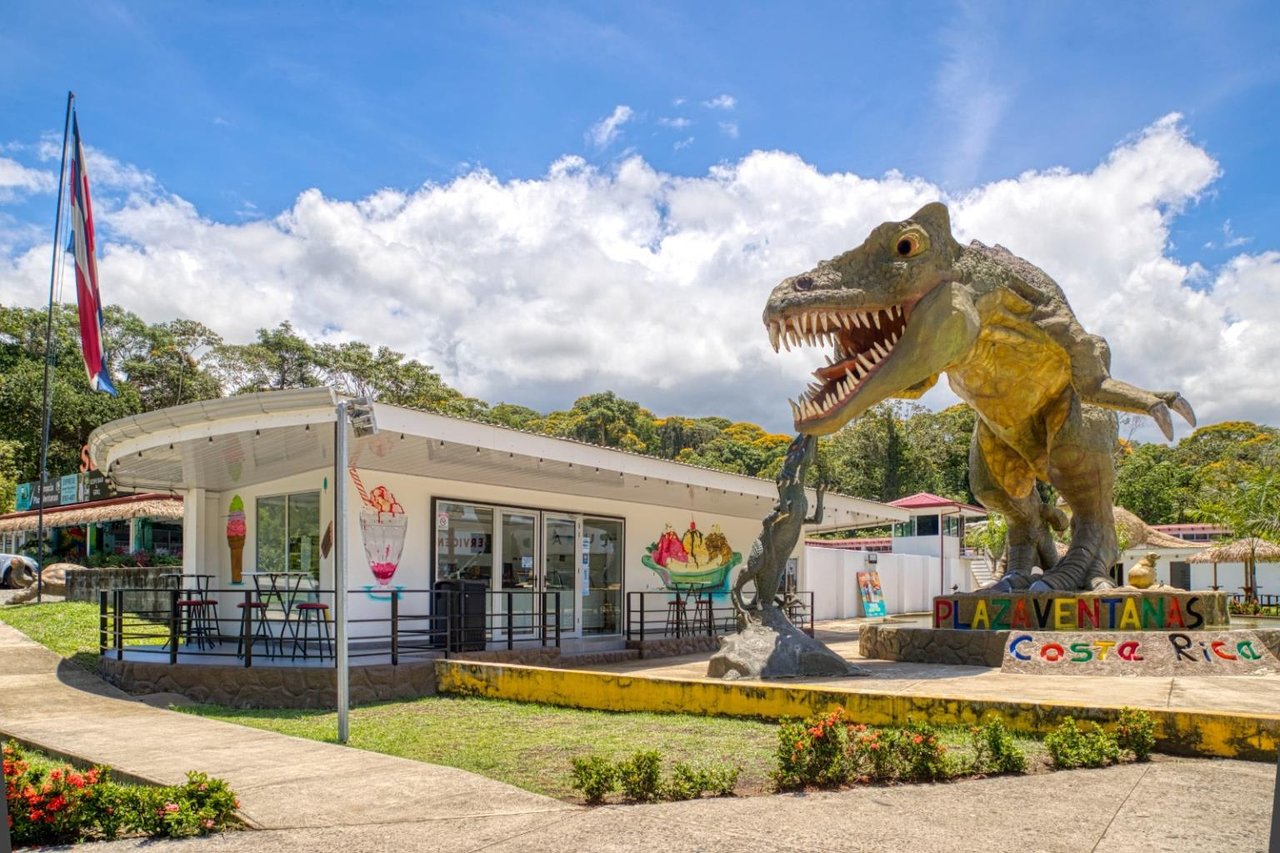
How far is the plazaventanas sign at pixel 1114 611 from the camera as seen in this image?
25.9 feet

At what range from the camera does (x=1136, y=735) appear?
521 cm

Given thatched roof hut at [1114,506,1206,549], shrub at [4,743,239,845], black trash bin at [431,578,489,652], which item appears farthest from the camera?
thatched roof hut at [1114,506,1206,549]

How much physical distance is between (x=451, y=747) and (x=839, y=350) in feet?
13.7

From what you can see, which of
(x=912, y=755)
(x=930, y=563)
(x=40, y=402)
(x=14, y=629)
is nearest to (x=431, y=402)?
(x=40, y=402)

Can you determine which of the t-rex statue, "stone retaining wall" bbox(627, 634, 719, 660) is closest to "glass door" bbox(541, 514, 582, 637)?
"stone retaining wall" bbox(627, 634, 719, 660)

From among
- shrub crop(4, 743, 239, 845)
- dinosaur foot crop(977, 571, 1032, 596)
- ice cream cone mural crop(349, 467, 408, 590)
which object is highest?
ice cream cone mural crop(349, 467, 408, 590)

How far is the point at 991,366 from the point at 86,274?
9.19 meters

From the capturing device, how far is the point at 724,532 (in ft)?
63.1

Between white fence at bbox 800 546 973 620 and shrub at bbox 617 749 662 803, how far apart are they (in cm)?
1664

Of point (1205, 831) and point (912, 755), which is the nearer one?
point (1205, 831)

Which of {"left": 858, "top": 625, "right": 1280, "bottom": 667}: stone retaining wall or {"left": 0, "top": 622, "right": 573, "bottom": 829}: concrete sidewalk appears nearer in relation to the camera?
{"left": 0, "top": 622, "right": 573, "bottom": 829}: concrete sidewalk

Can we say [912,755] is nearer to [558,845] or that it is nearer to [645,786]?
[645,786]

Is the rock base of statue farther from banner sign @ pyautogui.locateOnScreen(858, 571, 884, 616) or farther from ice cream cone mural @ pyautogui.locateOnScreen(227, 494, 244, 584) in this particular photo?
banner sign @ pyautogui.locateOnScreen(858, 571, 884, 616)

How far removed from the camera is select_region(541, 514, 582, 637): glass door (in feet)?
49.3
